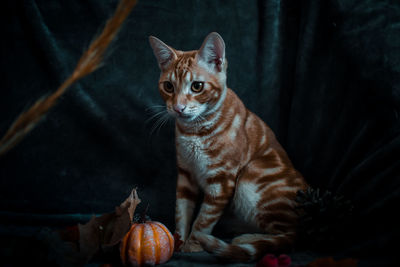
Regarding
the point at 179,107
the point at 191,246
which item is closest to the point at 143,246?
the point at 191,246

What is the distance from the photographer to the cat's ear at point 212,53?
1289 mm

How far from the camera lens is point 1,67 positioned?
168cm

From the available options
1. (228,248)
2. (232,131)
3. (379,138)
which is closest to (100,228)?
(228,248)

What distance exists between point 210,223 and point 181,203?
0.18 meters

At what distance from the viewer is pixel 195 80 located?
1.29 m

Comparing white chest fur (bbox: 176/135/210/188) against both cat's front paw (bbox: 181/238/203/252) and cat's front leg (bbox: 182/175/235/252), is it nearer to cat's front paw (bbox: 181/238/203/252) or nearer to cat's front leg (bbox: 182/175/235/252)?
cat's front leg (bbox: 182/175/235/252)

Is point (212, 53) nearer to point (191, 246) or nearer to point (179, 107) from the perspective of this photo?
point (179, 107)

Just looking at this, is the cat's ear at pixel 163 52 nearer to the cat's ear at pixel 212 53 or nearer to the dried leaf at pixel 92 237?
the cat's ear at pixel 212 53

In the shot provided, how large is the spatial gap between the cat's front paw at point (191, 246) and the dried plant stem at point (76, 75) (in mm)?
995

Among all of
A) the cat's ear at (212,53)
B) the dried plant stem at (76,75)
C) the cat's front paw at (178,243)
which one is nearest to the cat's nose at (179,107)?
the cat's ear at (212,53)

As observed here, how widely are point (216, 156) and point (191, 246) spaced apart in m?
0.39

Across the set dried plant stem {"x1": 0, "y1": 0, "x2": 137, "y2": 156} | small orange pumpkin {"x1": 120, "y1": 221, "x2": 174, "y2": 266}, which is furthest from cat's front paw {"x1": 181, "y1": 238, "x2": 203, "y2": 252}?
dried plant stem {"x1": 0, "y1": 0, "x2": 137, "y2": 156}

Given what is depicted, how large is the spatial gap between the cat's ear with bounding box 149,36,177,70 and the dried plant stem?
97 centimetres

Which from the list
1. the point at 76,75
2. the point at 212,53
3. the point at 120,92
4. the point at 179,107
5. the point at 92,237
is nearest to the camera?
the point at 76,75
